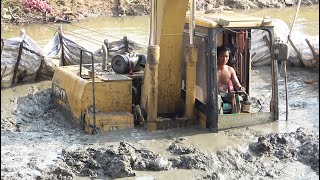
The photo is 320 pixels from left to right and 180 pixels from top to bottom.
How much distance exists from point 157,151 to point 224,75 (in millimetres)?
1675

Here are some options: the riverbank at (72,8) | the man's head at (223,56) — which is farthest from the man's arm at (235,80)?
the riverbank at (72,8)

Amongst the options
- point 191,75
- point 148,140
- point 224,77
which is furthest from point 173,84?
point 148,140

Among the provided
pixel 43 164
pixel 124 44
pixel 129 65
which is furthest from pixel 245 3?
pixel 43 164

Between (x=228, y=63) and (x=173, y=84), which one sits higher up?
(x=228, y=63)

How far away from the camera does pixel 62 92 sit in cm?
835

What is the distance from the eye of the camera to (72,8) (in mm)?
26328

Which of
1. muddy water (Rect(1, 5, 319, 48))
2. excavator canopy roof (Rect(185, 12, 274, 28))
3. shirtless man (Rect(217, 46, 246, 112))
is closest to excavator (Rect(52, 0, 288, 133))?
excavator canopy roof (Rect(185, 12, 274, 28))

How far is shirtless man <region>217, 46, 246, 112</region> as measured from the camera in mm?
7520

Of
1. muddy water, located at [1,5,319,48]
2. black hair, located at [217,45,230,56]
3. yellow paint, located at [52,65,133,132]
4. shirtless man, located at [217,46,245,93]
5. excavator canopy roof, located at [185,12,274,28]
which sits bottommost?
muddy water, located at [1,5,319,48]

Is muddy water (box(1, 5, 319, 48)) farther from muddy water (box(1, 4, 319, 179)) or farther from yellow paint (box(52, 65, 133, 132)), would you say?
yellow paint (box(52, 65, 133, 132))

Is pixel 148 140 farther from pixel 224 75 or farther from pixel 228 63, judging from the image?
pixel 228 63

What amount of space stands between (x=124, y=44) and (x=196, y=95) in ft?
13.3

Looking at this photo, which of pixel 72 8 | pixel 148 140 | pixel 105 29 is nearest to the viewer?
pixel 148 140

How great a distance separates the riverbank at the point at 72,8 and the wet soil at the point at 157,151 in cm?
1545
